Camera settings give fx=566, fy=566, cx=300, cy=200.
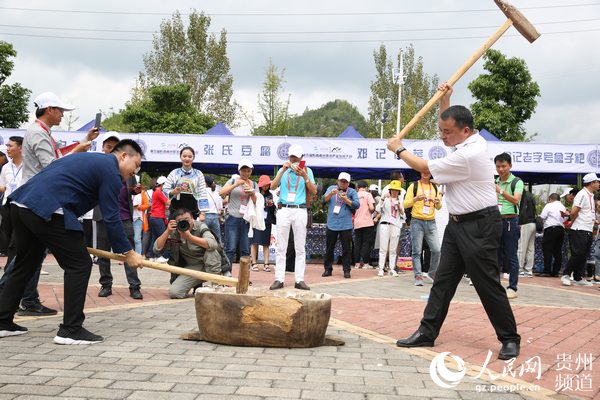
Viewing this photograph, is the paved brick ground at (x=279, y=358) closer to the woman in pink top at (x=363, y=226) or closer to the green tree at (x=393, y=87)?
the woman in pink top at (x=363, y=226)

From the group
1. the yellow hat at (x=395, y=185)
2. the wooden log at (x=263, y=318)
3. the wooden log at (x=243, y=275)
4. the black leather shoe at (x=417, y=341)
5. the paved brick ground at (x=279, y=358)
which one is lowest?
the paved brick ground at (x=279, y=358)

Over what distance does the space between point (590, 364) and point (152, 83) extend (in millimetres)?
32681

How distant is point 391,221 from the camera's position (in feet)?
34.3

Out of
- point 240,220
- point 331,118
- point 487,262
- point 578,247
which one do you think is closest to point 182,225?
point 240,220

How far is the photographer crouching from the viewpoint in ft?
22.3

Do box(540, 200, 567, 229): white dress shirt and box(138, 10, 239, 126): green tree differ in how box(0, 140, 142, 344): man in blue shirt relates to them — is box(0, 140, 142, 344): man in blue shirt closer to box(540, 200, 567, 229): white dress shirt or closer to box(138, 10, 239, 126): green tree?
box(540, 200, 567, 229): white dress shirt

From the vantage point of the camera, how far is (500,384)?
354cm

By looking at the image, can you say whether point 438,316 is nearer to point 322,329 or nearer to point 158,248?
point 322,329

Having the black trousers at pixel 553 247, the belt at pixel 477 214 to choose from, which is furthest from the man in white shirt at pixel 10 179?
the black trousers at pixel 553 247

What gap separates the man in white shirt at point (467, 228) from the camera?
4.30 m

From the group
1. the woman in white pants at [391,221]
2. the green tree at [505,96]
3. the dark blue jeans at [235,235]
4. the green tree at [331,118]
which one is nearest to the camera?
the dark blue jeans at [235,235]

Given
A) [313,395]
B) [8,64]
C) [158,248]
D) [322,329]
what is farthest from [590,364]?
[8,64]

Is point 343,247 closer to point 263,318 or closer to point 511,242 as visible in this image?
point 511,242

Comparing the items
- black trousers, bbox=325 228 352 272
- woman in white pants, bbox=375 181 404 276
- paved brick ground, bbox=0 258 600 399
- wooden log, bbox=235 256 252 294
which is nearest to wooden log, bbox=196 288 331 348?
paved brick ground, bbox=0 258 600 399
